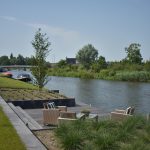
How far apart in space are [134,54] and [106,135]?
78.4m

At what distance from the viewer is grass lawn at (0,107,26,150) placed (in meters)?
7.99

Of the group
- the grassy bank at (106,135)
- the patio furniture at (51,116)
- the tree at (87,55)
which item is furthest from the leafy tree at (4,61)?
the grassy bank at (106,135)

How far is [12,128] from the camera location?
33.0 ft

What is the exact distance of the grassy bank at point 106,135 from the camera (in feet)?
26.4

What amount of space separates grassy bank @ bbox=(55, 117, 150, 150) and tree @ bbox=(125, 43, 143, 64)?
75127 millimetres

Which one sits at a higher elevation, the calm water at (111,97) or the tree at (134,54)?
the tree at (134,54)

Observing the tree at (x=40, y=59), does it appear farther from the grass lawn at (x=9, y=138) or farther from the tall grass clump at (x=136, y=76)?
the tall grass clump at (x=136, y=76)

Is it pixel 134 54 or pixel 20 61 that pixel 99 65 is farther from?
pixel 20 61

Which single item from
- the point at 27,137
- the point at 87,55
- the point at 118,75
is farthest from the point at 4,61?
the point at 27,137

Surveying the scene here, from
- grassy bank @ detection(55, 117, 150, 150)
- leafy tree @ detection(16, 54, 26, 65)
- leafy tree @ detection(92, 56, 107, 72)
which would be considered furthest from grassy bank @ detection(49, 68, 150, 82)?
leafy tree @ detection(16, 54, 26, 65)

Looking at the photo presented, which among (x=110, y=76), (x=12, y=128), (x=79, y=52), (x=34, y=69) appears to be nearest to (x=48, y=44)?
(x=34, y=69)

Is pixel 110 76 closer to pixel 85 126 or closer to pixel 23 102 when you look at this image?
pixel 23 102

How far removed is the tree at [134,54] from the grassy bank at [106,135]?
75.1 metres

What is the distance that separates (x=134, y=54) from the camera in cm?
8525
